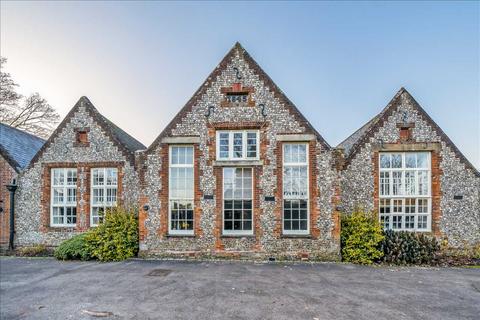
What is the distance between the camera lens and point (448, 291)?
722cm

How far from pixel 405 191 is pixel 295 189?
5.07m

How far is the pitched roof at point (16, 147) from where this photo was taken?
13162 mm

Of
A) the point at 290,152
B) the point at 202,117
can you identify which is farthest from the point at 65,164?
the point at 290,152

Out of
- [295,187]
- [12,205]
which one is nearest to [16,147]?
[12,205]

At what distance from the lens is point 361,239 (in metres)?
10.2

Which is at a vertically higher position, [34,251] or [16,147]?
[16,147]

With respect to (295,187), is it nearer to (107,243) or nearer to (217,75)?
(217,75)

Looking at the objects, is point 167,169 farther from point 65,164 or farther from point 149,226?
point 65,164

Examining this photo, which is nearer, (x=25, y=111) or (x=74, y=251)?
(x=74, y=251)

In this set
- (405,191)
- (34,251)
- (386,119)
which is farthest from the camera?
(34,251)

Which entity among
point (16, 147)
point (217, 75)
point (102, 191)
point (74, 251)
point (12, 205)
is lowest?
point (74, 251)

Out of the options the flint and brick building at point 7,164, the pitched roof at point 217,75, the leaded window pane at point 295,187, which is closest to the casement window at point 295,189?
the leaded window pane at point 295,187

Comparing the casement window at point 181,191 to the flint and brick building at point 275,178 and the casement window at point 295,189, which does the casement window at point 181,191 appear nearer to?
the flint and brick building at point 275,178

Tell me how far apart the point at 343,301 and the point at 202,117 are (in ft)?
26.8
